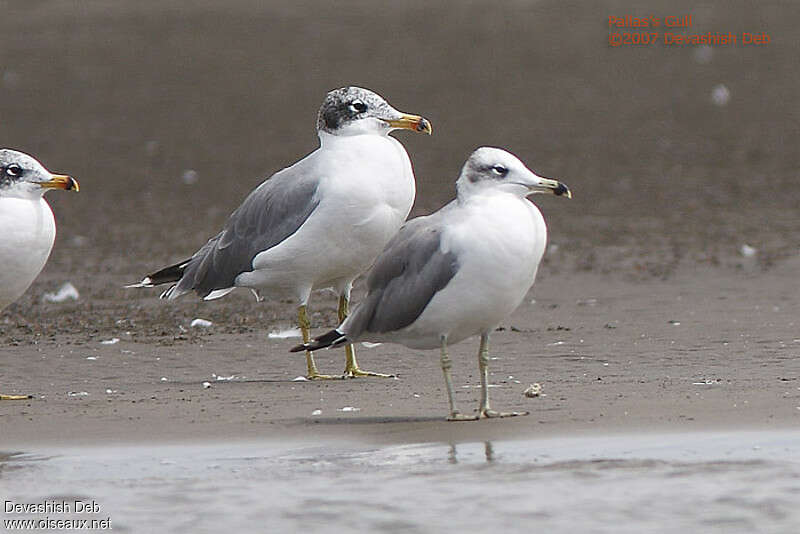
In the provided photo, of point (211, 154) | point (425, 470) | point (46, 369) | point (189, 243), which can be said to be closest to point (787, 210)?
point (189, 243)

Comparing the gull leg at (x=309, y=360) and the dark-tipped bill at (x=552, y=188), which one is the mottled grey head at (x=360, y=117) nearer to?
the gull leg at (x=309, y=360)

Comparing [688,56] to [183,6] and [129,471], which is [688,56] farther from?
[129,471]

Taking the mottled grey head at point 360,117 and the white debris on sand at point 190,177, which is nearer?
the mottled grey head at point 360,117

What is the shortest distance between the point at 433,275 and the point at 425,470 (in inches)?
38.6

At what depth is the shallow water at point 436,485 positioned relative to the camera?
606 centimetres

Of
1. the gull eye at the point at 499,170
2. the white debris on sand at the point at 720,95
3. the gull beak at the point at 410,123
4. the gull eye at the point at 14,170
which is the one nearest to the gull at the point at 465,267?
the gull eye at the point at 499,170

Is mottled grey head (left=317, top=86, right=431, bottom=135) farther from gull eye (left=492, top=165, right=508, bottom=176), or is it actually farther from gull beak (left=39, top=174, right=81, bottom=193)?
gull eye (left=492, top=165, right=508, bottom=176)

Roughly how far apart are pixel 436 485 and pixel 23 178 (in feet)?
11.6

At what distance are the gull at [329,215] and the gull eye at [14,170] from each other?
1147mm

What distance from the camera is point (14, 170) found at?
891cm

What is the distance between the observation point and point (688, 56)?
62.3 feet

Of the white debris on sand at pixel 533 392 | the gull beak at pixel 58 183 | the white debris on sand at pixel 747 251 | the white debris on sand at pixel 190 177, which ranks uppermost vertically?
the white debris on sand at pixel 190 177

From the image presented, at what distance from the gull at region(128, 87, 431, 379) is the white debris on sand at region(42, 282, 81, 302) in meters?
2.64

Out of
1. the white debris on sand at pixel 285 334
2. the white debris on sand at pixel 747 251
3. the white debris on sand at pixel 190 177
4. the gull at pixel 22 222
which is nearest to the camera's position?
the gull at pixel 22 222
